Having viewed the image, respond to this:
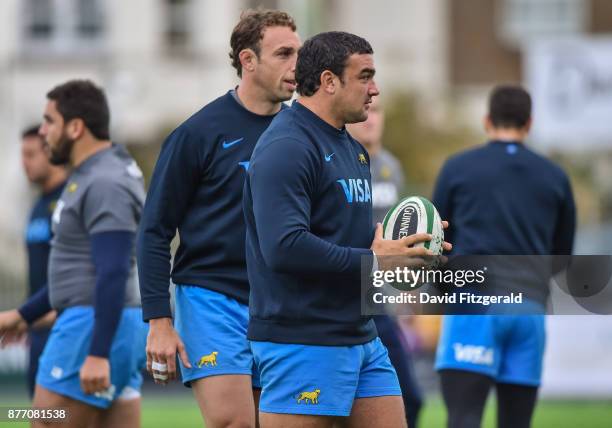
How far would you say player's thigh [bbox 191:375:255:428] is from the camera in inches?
251

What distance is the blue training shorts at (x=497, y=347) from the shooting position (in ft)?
27.1

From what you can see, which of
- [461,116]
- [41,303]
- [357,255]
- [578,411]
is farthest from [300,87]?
[461,116]

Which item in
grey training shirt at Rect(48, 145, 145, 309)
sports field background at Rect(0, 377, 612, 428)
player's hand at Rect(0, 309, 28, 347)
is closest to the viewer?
grey training shirt at Rect(48, 145, 145, 309)

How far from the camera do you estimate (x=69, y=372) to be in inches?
288

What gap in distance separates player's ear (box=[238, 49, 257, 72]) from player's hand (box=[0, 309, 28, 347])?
6.81ft

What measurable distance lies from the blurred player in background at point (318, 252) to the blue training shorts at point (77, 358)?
174 centimetres

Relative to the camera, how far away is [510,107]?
8453 mm

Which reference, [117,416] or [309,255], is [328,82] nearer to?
[309,255]

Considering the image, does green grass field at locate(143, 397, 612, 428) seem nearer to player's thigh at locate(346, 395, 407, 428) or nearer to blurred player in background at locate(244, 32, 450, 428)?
player's thigh at locate(346, 395, 407, 428)

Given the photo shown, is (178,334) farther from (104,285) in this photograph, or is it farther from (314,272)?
(314,272)

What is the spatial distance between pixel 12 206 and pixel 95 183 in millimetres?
23663

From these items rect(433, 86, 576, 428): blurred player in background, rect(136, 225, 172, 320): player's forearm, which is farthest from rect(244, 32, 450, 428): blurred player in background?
rect(433, 86, 576, 428): blurred player in background

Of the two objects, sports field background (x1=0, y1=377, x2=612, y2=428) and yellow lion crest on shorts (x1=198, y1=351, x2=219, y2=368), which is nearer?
yellow lion crest on shorts (x1=198, y1=351, x2=219, y2=368)

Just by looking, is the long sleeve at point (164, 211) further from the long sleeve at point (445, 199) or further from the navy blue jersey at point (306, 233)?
the long sleeve at point (445, 199)
